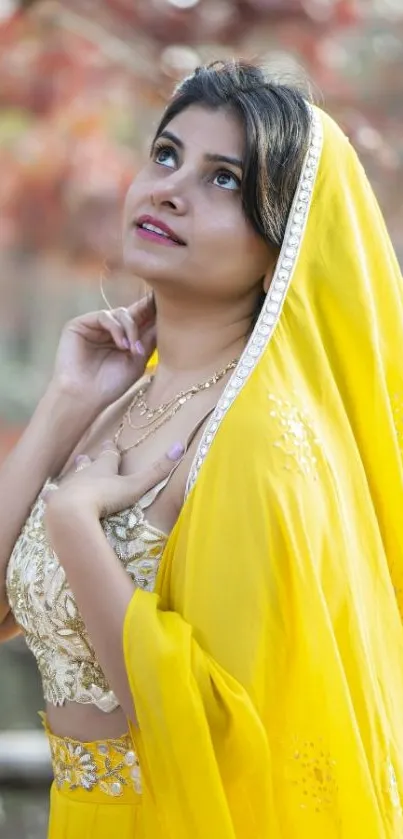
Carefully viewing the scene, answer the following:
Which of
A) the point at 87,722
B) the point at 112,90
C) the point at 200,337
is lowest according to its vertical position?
the point at 87,722

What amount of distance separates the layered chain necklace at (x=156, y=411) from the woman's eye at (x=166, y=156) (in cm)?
25

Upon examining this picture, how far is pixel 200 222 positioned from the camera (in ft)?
4.38

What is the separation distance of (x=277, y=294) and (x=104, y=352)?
16.7 inches

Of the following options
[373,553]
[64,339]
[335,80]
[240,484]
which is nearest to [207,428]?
[240,484]

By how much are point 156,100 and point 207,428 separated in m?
1.73

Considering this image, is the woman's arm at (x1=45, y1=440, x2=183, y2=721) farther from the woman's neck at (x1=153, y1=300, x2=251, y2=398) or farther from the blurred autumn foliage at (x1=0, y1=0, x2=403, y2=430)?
the blurred autumn foliage at (x1=0, y1=0, x2=403, y2=430)

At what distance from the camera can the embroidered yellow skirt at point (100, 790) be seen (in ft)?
4.47

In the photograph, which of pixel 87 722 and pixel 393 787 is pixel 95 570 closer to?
pixel 87 722

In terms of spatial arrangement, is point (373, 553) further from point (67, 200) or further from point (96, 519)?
A: point (67, 200)

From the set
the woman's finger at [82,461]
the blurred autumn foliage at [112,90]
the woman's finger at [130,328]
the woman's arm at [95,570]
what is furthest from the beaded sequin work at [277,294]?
the blurred autumn foliage at [112,90]

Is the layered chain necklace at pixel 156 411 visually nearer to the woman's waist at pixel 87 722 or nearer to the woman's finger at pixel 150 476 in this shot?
the woman's finger at pixel 150 476

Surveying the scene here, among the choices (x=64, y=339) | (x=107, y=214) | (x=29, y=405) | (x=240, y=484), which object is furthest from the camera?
(x=29, y=405)

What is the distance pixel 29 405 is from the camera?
3.13 metres

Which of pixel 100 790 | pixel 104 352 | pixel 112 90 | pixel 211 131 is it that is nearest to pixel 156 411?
pixel 104 352
